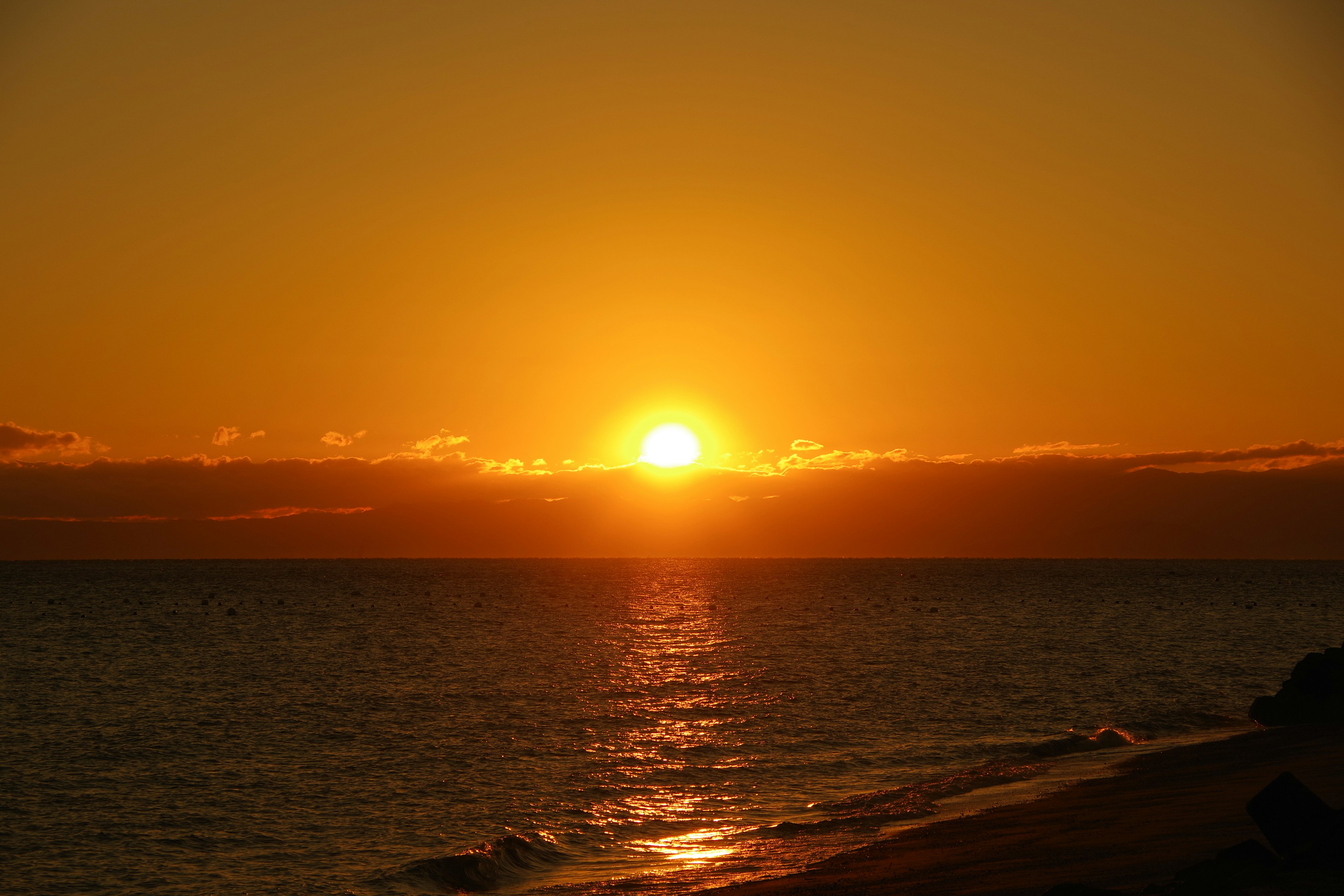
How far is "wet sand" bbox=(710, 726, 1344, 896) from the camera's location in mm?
16734

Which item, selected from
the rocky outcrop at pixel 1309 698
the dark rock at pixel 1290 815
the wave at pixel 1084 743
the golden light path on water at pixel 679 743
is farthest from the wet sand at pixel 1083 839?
the rocky outcrop at pixel 1309 698

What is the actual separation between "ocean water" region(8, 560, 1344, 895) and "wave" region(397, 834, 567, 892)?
7cm

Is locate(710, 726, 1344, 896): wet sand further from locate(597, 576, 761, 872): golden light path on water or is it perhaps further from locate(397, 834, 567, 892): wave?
locate(397, 834, 567, 892): wave

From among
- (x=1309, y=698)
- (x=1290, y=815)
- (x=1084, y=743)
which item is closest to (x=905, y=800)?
(x=1084, y=743)

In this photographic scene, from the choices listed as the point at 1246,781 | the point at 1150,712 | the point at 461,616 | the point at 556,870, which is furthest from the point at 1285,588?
the point at 556,870

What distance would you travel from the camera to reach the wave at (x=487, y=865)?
2081 cm

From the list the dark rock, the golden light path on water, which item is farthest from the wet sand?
the golden light path on water

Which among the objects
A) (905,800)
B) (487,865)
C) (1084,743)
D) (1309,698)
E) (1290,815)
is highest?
(1290,815)

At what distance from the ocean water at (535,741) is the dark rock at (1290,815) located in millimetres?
8995

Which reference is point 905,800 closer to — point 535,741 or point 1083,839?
point 1083,839

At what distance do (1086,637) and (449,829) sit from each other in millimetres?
72600

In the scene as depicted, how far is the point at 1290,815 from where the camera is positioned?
13.9m

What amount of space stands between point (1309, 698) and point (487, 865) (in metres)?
32.0

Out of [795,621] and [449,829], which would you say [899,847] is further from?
[795,621]
